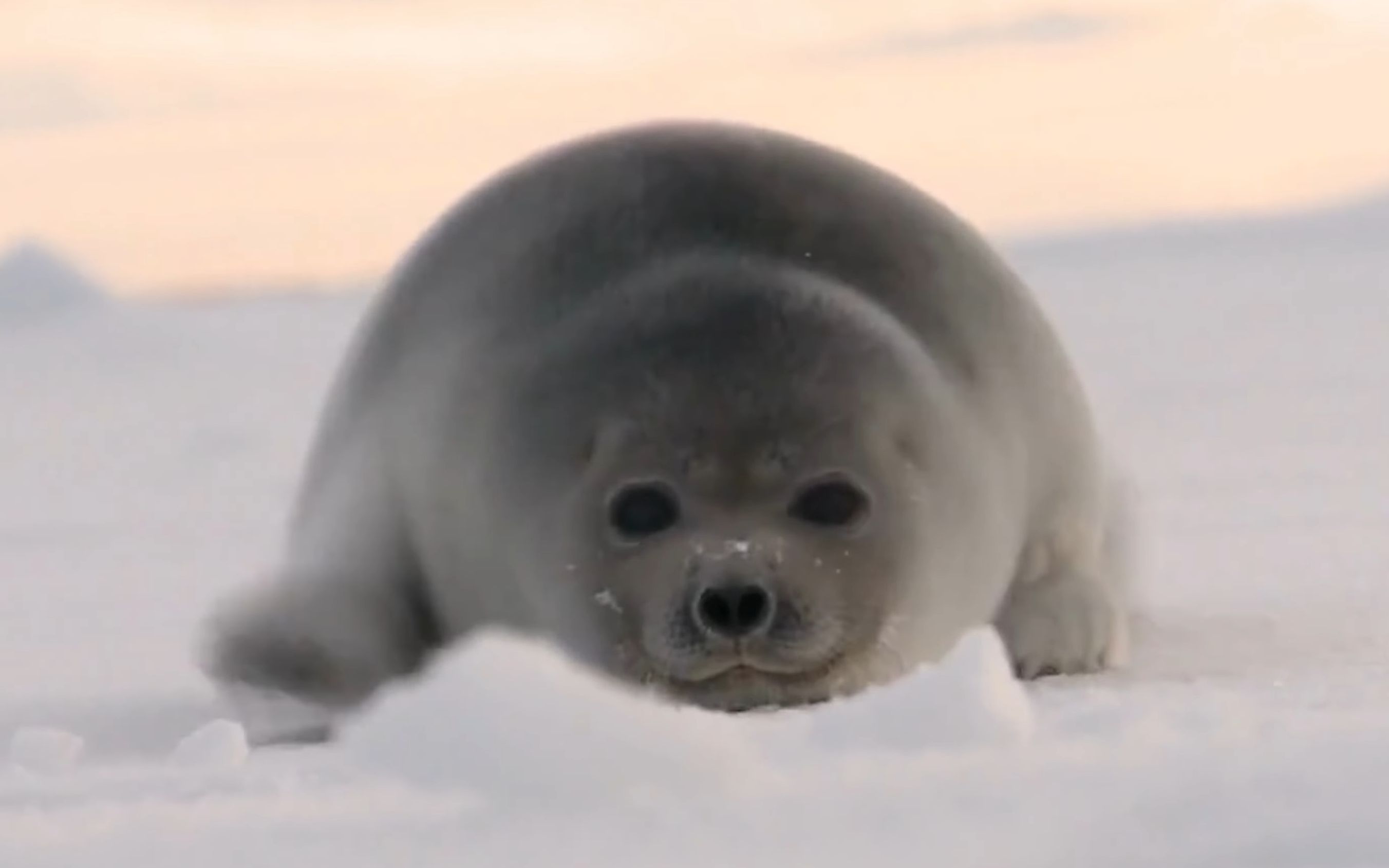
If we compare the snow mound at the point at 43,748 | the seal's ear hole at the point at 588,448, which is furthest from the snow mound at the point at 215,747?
the seal's ear hole at the point at 588,448

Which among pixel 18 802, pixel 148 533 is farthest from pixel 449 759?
pixel 148 533

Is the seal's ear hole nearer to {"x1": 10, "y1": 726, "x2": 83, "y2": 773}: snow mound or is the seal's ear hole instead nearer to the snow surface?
the snow surface

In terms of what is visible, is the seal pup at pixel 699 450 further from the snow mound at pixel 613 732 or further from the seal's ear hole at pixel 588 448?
the snow mound at pixel 613 732

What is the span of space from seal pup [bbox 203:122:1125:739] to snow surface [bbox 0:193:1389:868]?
8.0 inches

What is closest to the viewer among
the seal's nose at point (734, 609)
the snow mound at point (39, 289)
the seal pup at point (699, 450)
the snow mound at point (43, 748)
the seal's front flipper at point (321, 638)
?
the snow mound at point (43, 748)

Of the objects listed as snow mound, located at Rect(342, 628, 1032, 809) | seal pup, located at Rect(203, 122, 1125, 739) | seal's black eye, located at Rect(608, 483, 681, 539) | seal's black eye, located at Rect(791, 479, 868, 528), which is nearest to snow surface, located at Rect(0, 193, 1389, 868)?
snow mound, located at Rect(342, 628, 1032, 809)

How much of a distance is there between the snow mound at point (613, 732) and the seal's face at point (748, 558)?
1013mm

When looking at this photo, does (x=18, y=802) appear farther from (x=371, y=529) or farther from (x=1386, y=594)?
(x=1386, y=594)

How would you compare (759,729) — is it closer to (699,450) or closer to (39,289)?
(699,450)

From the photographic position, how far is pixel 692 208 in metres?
3.35

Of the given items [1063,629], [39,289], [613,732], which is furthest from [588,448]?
[39,289]

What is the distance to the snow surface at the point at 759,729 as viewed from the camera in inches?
54.0

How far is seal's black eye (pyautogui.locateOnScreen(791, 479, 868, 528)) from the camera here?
9.29 feet

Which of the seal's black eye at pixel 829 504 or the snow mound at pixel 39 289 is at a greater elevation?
the snow mound at pixel 39 289
